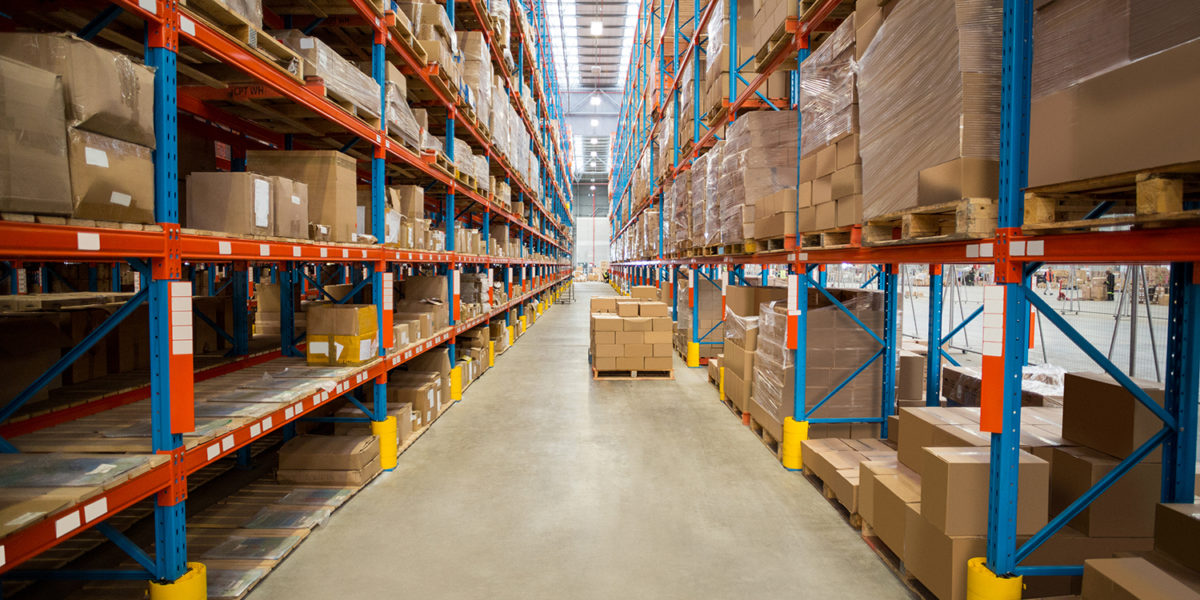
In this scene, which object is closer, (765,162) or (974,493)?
(974,493)

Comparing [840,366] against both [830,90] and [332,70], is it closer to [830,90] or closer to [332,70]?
[830,90]

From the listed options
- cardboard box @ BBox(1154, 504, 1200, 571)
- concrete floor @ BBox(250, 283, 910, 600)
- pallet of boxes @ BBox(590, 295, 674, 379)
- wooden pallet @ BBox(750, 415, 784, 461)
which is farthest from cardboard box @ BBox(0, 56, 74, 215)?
pallet of boxes @ BBox(590, 295, 674, 379)

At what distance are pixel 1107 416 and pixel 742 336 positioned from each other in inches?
142

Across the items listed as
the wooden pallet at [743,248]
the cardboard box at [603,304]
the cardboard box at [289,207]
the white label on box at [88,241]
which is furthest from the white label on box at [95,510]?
the cardboard box at [603,304]

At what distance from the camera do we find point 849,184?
3658 mm

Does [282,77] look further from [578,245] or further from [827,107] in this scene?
[578,245]

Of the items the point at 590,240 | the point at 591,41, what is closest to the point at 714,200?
the point at 591,41

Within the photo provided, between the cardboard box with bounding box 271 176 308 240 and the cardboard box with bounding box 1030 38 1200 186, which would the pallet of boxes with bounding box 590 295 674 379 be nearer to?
the cardboard box with bounding box 271 176 308 240

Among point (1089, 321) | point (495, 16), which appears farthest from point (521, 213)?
point (1089, 321)

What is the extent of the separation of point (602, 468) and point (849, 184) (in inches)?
116

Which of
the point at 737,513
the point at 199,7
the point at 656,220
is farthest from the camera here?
→ the point at 656,220

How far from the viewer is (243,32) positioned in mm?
2869

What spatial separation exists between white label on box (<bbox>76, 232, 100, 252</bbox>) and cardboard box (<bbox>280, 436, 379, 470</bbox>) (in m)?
2.64

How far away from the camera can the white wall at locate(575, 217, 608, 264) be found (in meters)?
44.2
